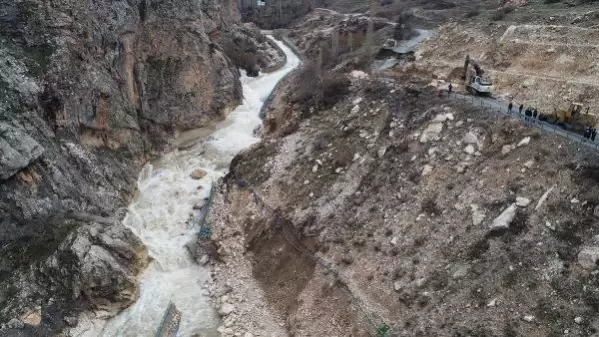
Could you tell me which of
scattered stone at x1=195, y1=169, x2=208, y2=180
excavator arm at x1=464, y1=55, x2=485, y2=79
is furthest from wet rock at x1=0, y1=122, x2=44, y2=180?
excavator arm at x1=464, y1=55, x2=485, y2=79

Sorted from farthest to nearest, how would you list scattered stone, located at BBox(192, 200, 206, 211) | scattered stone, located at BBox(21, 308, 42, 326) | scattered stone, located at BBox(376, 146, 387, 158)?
scattered stone, located at BBox(192, 200, 206, 211), scattered stone, located at BBox(376, 146, 387, 158), scattered stone, located at BBox(21, 308, 42, 326)

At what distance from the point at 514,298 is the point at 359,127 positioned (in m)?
16.3

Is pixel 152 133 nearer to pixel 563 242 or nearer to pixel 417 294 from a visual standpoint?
pixel 417 294

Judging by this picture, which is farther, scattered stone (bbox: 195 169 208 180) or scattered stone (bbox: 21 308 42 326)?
scattered stone (bbox: 195 169 208 180)

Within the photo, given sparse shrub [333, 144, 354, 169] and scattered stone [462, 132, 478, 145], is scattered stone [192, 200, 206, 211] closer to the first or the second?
sparse shrub [333, 144, 354, 169]

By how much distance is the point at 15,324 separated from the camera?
19.9 meters

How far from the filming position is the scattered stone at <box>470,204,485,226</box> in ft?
67.7

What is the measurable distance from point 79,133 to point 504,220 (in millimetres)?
25411

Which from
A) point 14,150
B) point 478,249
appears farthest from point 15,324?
point 478,249

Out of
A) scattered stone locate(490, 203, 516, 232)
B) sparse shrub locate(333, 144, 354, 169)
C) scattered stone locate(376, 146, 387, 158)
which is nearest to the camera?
scattered stone locate(490, 203, 516, 232)

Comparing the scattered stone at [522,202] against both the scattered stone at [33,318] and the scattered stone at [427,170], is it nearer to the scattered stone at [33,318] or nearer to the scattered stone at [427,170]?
the scattered stone at [427,170]

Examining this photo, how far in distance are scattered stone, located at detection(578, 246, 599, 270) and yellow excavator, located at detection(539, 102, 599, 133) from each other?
8.23 m

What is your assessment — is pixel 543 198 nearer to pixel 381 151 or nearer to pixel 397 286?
pixel 397 286

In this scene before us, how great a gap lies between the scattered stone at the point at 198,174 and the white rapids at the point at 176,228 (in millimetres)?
336
